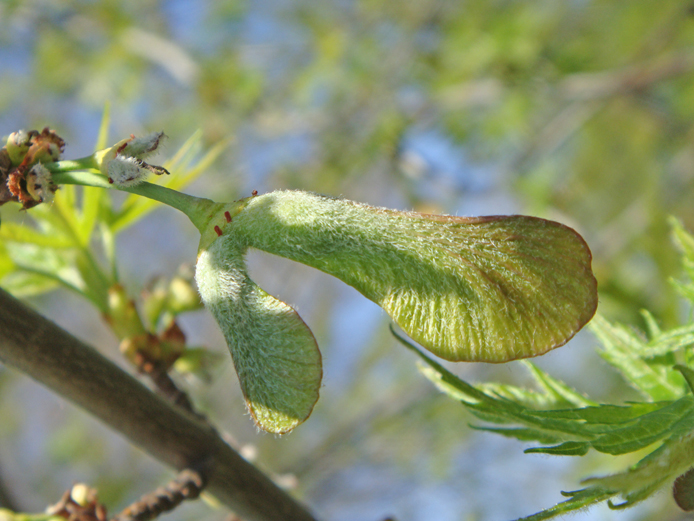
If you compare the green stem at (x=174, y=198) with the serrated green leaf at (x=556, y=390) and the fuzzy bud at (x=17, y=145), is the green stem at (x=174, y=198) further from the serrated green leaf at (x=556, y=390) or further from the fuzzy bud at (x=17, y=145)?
the serrated green leaf at (x=556, y=390)

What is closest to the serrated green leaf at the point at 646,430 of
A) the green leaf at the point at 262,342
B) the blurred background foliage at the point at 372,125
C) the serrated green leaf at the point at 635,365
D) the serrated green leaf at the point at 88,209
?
the serrated green leaf at the point at 635,365

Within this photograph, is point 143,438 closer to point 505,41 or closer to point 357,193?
point 505,41

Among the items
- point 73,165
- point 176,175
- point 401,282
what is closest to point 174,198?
point 73,165

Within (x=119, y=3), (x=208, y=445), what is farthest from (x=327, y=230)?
(x=119, y=3)

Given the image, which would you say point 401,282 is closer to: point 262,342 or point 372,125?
point 262,342

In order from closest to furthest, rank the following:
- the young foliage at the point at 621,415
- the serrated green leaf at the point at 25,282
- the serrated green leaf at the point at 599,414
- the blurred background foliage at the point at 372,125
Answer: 1. the young foliage at the point at 621,415
2. the serrated green leaf at the point at 599,414
3. the serrated green leaf at the point at 25,282
4. the blurred background foliage at the point at 372,125

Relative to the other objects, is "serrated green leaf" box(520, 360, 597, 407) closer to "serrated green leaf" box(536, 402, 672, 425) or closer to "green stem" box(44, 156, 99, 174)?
"serrated green leaf" box(536, 402, 672, 425)

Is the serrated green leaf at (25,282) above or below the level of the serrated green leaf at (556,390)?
below
